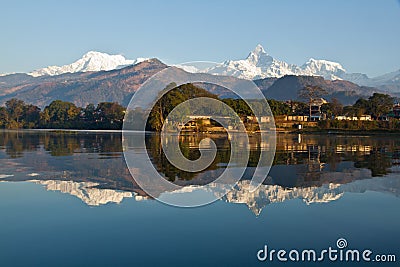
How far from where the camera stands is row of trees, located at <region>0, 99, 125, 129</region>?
8950cm

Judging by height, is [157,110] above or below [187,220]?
above

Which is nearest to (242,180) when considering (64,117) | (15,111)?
(64,117)

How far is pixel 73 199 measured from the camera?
35.1ft

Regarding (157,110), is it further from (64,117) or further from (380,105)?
(380,105)

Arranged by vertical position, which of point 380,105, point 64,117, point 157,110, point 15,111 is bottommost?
point 64,117

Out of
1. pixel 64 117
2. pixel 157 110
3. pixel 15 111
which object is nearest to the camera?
pixel 157 110

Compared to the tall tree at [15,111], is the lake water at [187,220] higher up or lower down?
lower down

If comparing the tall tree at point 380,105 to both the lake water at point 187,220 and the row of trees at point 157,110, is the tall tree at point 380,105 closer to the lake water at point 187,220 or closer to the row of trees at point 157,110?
the row of trees at point 157,110

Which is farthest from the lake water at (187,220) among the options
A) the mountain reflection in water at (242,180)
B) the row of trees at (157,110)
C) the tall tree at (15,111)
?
the tall tree at (15,111)

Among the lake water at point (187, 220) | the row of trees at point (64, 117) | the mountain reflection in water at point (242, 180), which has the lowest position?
the lake water at point (187, 220)

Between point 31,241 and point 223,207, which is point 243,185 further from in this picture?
point 31,241

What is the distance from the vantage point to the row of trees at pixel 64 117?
89500 mm

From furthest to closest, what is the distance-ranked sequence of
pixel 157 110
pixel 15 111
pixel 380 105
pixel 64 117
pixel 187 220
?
1. pixel 15 111
2. pixel 64 117
3. pixel 380 105
4. pixel 157 110
5. pixel 187 220

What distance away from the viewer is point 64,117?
95.4 m
